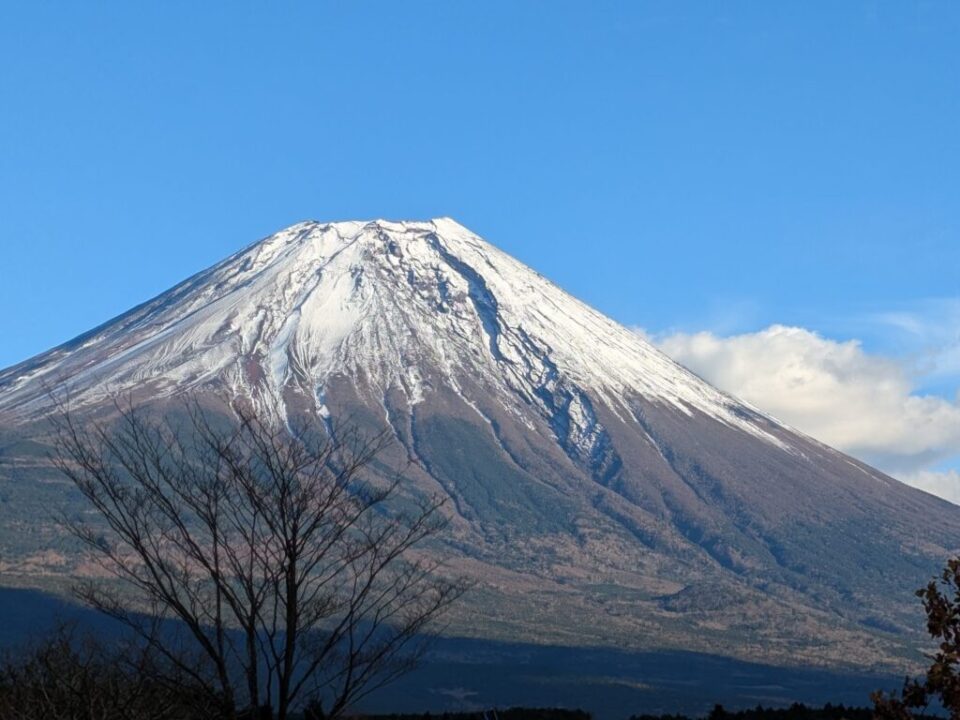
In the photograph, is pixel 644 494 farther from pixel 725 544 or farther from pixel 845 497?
pixel 845 497

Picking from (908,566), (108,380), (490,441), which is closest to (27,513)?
(108,380)

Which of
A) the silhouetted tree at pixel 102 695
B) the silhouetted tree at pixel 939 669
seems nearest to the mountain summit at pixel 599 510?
the silhouetted tree at pixel 102 695

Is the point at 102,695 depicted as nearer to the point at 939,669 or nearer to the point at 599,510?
the point at 939,669

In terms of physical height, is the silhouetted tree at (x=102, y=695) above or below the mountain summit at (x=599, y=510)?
below

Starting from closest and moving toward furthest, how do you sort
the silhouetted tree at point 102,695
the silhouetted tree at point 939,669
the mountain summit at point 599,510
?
the silhouetted tree at point 939,669 → the silhouetted tree at point 102,695 → the mountain summit at point 599,510

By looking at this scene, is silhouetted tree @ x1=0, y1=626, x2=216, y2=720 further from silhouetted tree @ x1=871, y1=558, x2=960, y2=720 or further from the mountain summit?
the mountain summit

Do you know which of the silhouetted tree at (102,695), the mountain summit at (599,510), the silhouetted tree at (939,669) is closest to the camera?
the silhouetted tree at (939,669)

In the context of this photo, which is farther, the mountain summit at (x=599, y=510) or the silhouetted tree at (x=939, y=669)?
the mountain summit at (x=599, y=510)

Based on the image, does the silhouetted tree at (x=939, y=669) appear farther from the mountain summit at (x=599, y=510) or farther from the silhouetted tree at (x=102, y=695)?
the mountain summit at (x=599, y=510)
